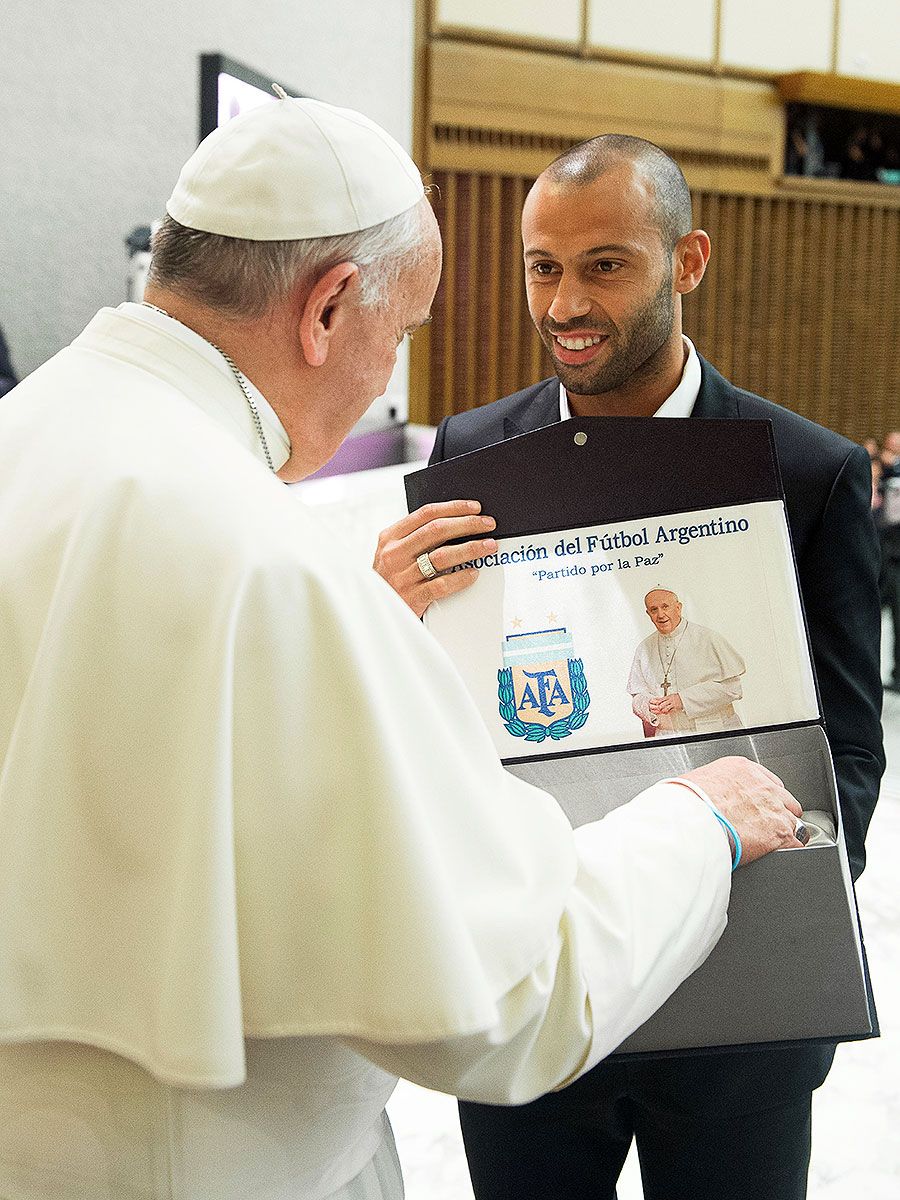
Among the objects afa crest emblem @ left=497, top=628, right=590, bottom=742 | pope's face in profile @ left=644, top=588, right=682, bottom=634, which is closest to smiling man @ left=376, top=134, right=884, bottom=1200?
afa crest emblem @ left=497, top=628, right=590, bottom=742

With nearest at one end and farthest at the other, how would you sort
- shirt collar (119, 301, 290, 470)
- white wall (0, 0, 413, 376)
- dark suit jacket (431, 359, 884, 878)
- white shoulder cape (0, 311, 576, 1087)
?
white shoulder cape (0, 311, 576, 1087) < shirt collar (119, 301, 290, 470) < dark suit jacket (431, 359, 884, 878) < white wall (0, 0, 413, 376)

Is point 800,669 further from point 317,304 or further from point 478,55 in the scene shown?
point 478,55

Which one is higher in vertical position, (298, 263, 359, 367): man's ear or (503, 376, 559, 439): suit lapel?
(298, 263, 359, 367): man's ear

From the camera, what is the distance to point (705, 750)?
1.47m

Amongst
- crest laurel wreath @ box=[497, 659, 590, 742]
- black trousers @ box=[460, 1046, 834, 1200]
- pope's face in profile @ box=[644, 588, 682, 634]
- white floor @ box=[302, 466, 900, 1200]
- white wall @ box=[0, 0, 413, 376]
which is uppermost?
white wall @ box=[0, 0, 413, 376]

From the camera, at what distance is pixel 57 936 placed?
1.07 m

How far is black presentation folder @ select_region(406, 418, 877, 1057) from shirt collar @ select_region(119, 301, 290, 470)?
0.34 metres

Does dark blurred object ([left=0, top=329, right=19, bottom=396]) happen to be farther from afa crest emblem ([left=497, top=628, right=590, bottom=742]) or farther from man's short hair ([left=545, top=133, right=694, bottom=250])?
afa crest emblem ([left=497, top=628, right=590, bottom=742])

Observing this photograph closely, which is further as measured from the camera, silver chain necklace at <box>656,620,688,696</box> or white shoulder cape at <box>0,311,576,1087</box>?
silver chain necklace at <box>656,620,688,696</box>

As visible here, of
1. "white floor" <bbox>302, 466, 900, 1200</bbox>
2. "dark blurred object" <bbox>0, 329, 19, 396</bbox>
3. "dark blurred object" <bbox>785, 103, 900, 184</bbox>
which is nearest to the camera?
"white floor" <bbox>302, 466, 900, 1200</bbox>

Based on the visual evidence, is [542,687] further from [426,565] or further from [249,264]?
[249,264]

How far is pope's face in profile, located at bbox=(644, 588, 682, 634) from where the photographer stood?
4.98 feet

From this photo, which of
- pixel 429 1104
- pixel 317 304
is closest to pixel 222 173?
pixel 317 304

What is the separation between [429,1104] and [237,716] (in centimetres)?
283
